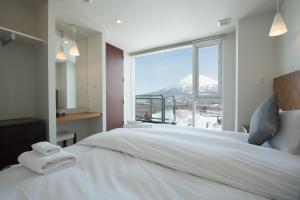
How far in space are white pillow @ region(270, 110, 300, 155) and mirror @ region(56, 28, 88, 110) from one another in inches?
120

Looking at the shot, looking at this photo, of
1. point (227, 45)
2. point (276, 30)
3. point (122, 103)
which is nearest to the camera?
point (276, 30)

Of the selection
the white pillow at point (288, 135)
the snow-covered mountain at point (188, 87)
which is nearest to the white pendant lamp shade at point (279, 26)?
the white pillow at point (288, 135)

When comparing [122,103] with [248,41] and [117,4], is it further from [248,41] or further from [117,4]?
[248,41]

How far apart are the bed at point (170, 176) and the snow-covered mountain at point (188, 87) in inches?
98.3

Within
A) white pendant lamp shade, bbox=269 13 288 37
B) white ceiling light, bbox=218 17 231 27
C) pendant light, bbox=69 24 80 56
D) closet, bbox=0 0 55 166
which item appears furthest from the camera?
pendant light, bbox=69 24 80 56

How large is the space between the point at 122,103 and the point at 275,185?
371 centimetres

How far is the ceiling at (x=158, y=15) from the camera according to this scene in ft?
6.97

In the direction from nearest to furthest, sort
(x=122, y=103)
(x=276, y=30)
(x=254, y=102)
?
(x=276, y=30) < (x=254, y=102) < (x=122, y=103)

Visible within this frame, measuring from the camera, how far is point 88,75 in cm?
322

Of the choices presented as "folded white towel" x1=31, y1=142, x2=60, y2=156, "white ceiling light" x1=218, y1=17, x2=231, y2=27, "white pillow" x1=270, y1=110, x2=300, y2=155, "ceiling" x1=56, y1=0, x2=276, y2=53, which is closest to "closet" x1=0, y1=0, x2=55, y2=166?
"ceiling" x1=56, y1=0, x2=276, y2=53

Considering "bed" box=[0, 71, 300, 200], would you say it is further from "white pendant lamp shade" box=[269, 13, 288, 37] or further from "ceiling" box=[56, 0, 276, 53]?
"ceiling" box=[56, 0, 276, 53]

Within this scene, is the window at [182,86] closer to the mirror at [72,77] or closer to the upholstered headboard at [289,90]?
the upholstered headboard at [289,90]

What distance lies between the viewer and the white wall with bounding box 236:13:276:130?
2348mm

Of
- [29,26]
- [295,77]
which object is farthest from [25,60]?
[295,77]
